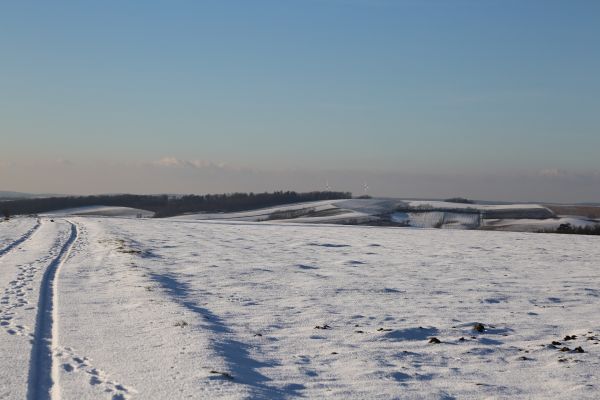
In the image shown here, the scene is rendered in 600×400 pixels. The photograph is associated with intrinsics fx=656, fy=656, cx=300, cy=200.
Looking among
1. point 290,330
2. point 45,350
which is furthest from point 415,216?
point 45,350

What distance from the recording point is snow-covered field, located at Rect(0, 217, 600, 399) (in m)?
8.16

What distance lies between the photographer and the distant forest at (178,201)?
446ft

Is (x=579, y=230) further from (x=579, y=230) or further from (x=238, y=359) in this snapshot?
(x=238, y=359)

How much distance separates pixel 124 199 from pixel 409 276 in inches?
5860

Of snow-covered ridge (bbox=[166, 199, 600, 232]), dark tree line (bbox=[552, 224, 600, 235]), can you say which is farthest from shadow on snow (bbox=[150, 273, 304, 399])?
snow-covered ridge (bbox=[166, 199, 600, 232])

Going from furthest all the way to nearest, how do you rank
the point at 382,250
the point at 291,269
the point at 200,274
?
the point at 382,250, the point at 291,269, the point at 200,274

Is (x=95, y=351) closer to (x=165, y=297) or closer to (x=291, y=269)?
(x=165, y=297)

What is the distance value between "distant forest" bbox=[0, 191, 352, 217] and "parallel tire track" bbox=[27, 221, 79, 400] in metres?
112

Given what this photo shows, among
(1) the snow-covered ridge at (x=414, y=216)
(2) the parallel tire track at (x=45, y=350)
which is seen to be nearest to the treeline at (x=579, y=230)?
(1) the snow-covered ridge at (x=414, y=216)

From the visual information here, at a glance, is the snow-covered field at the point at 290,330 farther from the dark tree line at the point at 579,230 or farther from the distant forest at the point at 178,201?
the distant forest at the point at 178,201

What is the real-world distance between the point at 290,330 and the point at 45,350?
4.11 metres

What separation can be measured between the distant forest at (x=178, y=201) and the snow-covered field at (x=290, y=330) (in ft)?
352

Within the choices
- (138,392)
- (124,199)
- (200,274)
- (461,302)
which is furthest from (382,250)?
(124,199)

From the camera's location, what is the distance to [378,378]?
8594mm
